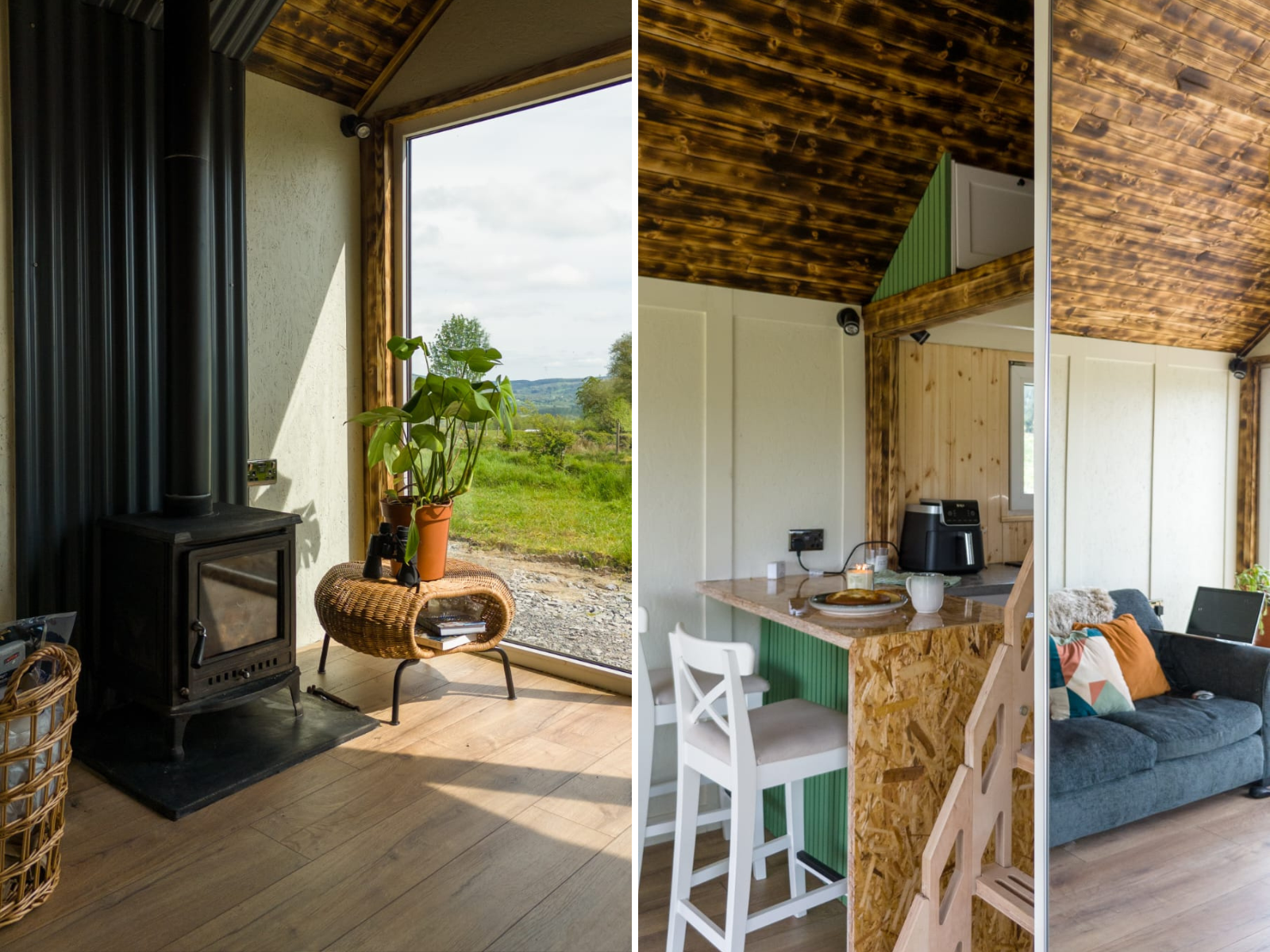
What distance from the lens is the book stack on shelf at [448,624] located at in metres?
1.95

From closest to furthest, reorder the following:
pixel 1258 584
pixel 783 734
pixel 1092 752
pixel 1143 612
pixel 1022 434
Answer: pixel 1258 584, pixel 1143 612, pixel 1092 752, pixel 1022 434, pixel 783 734

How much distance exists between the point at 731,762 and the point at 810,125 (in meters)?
1.38

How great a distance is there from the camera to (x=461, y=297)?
79.4 inches

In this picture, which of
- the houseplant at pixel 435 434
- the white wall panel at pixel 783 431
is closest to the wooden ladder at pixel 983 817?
the white wall panel at pixel 783 431

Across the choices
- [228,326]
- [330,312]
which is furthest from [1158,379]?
[228,326]

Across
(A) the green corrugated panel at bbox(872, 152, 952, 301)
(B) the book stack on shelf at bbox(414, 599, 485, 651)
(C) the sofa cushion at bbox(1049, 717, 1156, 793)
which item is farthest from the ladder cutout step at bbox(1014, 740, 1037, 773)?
(B) the book stack on shelf at bbox(414, 599, 485, 651)

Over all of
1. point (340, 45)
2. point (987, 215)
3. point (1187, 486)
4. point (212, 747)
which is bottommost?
point (212, 747)

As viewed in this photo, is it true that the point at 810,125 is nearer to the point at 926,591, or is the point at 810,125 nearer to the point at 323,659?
the point at 926,591

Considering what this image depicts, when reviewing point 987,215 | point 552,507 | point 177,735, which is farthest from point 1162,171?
point 177,735

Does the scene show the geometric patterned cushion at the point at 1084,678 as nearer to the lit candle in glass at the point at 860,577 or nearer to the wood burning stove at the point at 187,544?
the lit candle in glass at the point at 860,577

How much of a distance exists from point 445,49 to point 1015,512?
1.80 m

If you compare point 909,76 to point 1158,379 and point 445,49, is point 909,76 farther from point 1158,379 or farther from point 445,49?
point 445,49

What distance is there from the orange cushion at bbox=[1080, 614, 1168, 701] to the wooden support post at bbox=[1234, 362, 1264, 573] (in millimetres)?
171

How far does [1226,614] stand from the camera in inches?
40.6
